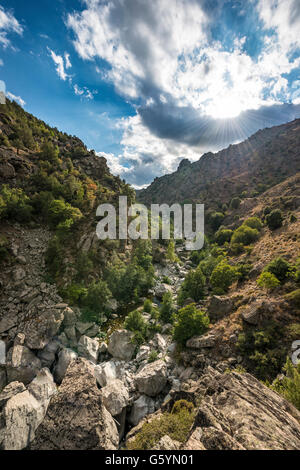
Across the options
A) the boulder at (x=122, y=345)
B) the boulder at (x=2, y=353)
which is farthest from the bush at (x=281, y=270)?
the boulder at (x=2, y=353)

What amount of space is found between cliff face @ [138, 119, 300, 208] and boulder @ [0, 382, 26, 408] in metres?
78.6

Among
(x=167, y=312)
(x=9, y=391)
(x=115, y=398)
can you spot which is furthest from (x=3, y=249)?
(x=167, y=312)

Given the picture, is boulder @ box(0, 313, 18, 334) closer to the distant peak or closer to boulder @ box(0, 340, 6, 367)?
boulder @ box(0, 340, 6, 367)

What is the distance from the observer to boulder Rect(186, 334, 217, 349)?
15643 mm

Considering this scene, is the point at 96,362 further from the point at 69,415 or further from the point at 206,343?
the point at 206,343

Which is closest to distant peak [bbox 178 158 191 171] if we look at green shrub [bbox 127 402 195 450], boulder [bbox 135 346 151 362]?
boulder [bbox 135 346 151 362]

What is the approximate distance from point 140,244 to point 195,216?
49.1 metres

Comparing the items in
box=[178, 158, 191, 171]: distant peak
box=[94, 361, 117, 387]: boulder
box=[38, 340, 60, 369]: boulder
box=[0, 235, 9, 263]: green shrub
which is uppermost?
box=[178, 158, 191, 171]: distant peak

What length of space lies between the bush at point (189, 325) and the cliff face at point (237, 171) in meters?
66.7

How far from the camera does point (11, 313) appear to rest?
16.5 m

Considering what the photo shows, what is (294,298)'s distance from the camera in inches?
601

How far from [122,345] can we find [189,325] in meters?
7.57

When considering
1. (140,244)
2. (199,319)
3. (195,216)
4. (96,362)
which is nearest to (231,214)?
(195,216)
